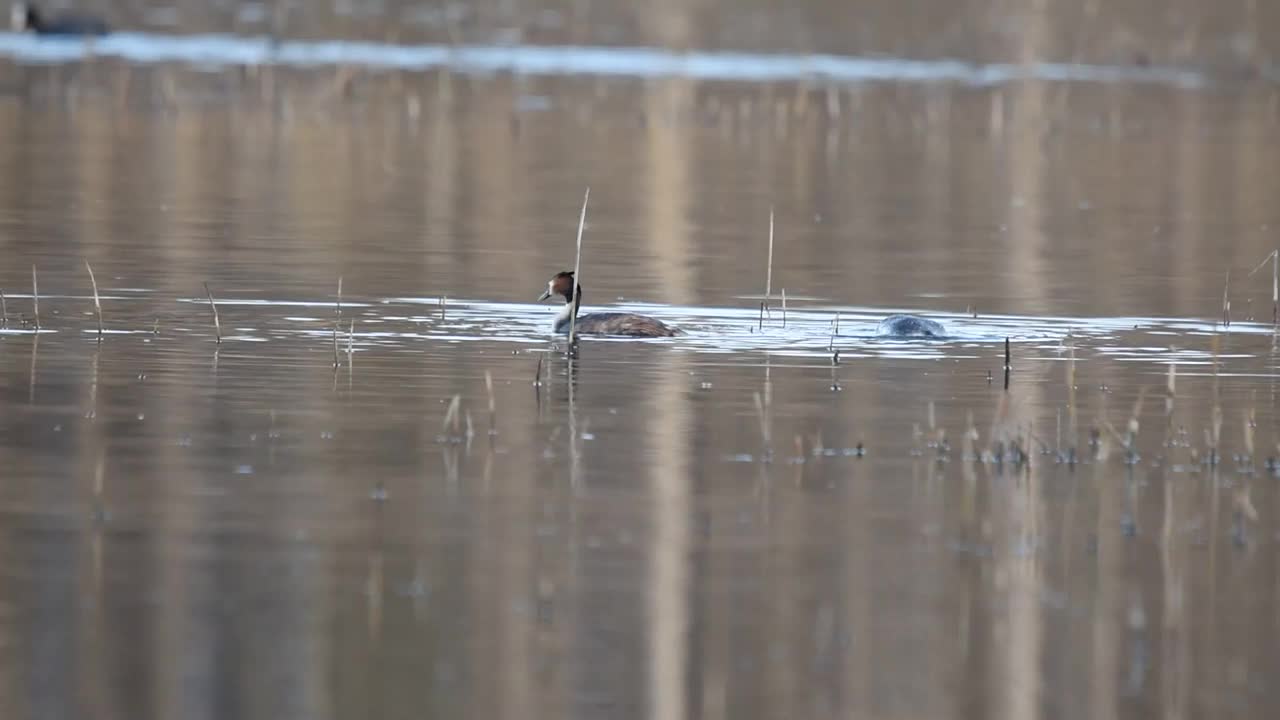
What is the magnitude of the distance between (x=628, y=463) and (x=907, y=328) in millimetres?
6077

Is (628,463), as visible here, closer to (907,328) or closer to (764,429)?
(764,429)

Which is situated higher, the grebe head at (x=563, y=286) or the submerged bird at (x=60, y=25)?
the submerged bird at (x=60, y=25)

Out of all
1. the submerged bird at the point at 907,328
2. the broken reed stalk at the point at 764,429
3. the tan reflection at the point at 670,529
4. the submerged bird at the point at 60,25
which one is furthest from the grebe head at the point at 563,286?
the submerged bird at the point at 60,25

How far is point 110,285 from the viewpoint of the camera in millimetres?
20766

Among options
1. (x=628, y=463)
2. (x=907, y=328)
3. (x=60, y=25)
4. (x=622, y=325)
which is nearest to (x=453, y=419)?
(x=628, y=463)

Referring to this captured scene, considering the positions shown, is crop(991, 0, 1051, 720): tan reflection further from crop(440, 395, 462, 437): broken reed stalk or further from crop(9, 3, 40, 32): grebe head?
crop(9, 3, 40, 32): grebe head

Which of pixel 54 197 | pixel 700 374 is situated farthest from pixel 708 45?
pixel 700 374

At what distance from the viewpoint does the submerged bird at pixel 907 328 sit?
18859 millimetres

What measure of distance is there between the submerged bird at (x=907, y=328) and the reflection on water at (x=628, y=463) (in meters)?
0.28

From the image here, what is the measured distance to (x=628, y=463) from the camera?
13148 millimetres

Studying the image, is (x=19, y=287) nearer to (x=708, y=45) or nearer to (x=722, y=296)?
(x=722, y=296)

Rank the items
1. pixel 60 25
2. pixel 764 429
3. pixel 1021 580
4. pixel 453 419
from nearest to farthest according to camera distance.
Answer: pixel 1021 580, pixel 764 429, pixel 453 419, pixel 60 25

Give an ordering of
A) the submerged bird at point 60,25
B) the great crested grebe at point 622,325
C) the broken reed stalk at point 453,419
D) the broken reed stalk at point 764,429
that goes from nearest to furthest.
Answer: the broken reed stalk at point 453,419 < the broken reed stalk at point 764,429 < the great crested grebe at point 622,325 < the submerged bird at point 60,25

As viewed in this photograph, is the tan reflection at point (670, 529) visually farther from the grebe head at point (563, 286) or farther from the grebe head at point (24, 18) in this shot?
the grebe head at point (24, 18)
